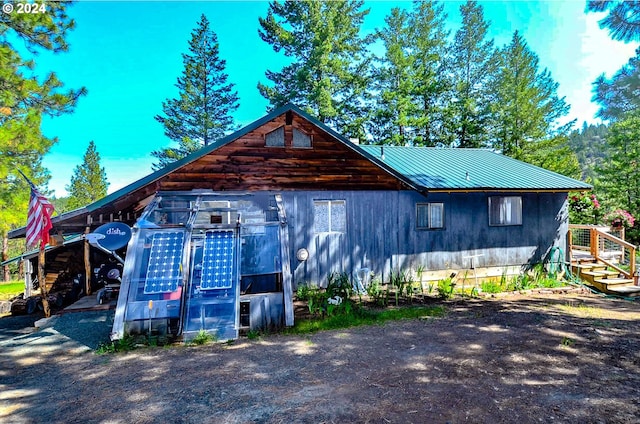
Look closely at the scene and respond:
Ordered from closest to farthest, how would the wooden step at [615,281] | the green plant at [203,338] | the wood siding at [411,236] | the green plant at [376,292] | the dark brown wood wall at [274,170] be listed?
the green plant at [203,338], the green plant at [376,292], the dark brown wood wall at [274,170], the wood siding at [411,236], the wooden step at [615,281]

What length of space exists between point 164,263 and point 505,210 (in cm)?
1237

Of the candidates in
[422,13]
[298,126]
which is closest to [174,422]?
[298,126]

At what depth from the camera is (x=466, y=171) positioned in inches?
531

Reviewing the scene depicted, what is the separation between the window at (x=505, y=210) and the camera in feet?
42.7

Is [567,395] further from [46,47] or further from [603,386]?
[46,47]

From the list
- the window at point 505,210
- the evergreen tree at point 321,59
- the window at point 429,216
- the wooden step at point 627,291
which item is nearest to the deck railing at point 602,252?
the wooden step at point 627,291

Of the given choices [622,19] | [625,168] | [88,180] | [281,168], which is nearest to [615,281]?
[622,19]

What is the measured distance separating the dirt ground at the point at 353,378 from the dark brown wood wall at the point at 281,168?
491 centimetres

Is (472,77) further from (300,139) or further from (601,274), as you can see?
(300,139)

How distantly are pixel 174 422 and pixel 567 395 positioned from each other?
16.4 ft

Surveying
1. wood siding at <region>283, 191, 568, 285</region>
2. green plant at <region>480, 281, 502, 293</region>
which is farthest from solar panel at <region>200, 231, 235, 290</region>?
green plant at <region>480, 281, 502, 293</region>

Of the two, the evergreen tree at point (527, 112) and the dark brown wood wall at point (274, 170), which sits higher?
the evergreen tree at point (527, 112)

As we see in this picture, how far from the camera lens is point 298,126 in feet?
34.7

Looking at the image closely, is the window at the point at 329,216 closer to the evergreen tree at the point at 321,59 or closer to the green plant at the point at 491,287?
the green plant at the point at 491,287
